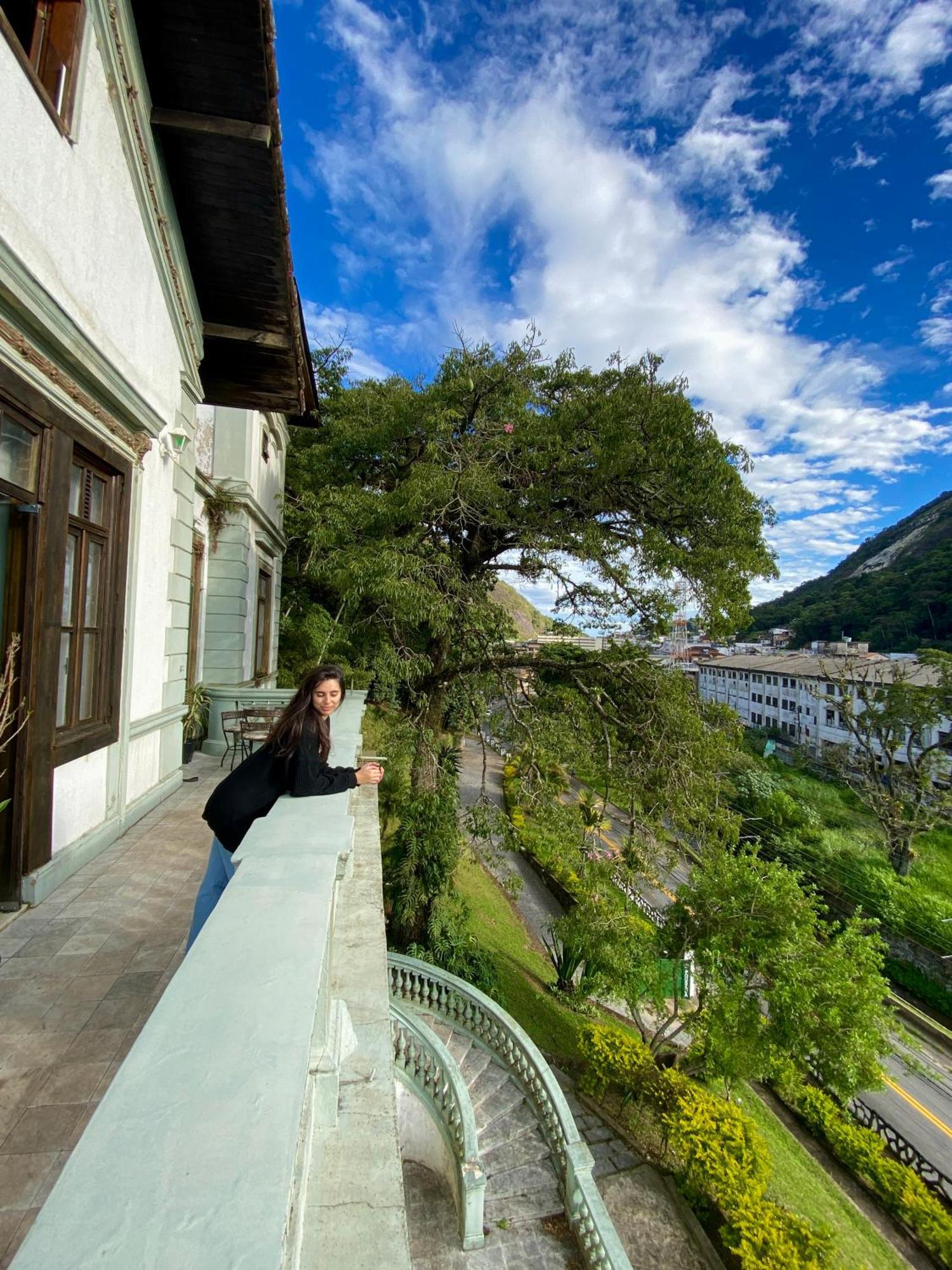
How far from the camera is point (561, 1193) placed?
326 inches

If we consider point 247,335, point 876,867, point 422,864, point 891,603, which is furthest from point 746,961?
point 891,603

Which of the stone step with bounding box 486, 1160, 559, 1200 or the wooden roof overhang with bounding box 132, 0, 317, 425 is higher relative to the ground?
the wooden roof overhang with bounding box 132, 0, 317, 425

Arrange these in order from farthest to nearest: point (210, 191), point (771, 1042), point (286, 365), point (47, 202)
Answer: point (771, 1042), point (286, 365), point (210, 191), point (47, 202)

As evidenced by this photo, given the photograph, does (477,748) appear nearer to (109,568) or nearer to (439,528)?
(439,528)

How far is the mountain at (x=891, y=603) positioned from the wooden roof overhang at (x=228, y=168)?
48.5 metres

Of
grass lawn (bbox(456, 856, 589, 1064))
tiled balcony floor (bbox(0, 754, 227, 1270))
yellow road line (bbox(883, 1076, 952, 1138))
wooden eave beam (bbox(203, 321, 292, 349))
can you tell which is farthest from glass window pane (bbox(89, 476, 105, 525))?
yellow road line (bbox(883, 1076, 952, 1138))

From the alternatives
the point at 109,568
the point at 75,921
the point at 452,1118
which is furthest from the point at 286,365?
the point at 452,1118

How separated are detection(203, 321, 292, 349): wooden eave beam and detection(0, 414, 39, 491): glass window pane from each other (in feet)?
11.7

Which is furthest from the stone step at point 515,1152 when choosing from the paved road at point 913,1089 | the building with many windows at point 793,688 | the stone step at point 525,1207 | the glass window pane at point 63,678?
the building with many windows at point 793,688

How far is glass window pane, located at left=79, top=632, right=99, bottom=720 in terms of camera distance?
426 cm

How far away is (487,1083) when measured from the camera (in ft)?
31.1

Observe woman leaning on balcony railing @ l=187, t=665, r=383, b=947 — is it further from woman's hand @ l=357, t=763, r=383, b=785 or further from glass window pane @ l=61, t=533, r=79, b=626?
glass window pane @ l=61, t=533, r=79, b=626

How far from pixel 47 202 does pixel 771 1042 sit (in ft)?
46.3

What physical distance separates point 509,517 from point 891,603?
6320 cm
